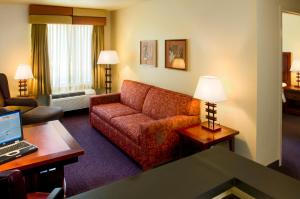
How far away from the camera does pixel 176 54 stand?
3883mm

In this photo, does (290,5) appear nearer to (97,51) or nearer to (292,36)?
(292,36)

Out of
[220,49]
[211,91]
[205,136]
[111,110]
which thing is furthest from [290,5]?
[111,110]

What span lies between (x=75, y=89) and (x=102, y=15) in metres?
1.82

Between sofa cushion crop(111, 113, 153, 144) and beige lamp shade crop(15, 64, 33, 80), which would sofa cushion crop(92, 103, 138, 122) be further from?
beige lamp shade crop(15, 64, 33, 80)

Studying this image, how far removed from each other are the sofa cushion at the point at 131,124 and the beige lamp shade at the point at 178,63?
927mm

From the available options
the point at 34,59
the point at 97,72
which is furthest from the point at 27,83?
the point at 97,72

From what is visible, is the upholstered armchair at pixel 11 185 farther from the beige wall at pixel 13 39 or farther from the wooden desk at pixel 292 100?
the wooden desk at pixel 292 100

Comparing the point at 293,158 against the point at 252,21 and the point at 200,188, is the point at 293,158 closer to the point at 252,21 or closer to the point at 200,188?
the point at 252,21

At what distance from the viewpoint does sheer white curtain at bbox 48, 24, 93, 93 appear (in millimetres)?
5469

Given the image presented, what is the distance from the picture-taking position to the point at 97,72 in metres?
6.00

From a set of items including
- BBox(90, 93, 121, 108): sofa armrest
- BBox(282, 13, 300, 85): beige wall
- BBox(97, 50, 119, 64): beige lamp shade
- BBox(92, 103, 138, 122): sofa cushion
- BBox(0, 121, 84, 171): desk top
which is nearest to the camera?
BBox(0, 121, 84, 171): desk top

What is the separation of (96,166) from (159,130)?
103 cm

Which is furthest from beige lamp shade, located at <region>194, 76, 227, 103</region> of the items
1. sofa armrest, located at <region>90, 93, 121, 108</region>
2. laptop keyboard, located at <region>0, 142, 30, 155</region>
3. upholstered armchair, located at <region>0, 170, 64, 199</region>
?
sofa armrest, located at <region>90, 93, 121, 108</region>

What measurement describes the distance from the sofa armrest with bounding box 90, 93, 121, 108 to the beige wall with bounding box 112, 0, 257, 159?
0.93 meters
